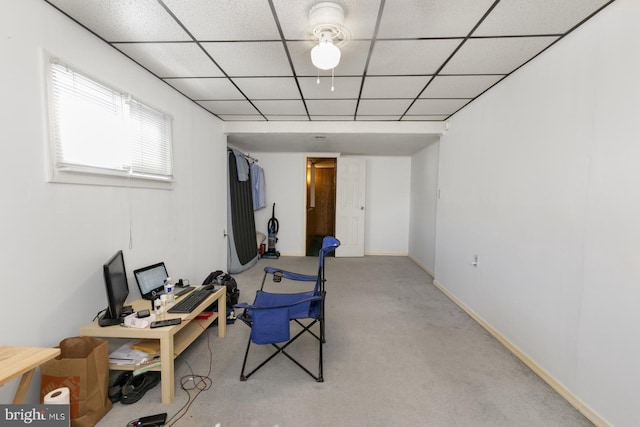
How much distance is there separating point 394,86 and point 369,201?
3.45 metres

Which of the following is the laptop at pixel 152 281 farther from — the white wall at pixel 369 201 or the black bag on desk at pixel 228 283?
the white wall at pixel 369 201

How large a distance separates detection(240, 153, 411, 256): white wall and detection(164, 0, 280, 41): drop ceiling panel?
151 inches

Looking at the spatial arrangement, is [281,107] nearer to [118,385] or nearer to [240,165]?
[240,165]

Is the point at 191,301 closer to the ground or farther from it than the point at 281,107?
closer to the ground

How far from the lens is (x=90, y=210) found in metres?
1.75

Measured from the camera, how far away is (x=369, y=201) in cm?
583

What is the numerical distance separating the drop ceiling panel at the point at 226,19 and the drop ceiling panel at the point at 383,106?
4.92 ft

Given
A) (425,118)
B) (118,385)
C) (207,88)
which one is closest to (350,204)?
(425,118)

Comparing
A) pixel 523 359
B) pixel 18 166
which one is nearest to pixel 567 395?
pixel 523 359

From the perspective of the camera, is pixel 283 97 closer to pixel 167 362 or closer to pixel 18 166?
pixel 18 166

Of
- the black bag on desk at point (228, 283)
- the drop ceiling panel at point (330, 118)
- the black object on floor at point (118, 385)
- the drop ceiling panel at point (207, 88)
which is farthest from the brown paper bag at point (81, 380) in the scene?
the drop ceiling panel at point (330, 118)

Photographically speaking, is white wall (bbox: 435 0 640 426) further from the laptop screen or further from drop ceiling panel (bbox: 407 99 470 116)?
the laptop screen

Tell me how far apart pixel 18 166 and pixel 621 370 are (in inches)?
133

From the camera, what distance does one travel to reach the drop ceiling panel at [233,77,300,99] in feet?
8.14
